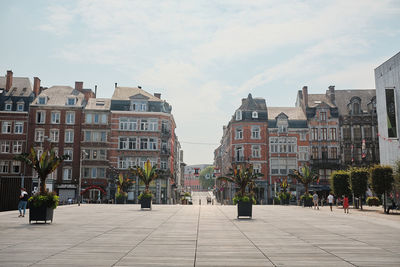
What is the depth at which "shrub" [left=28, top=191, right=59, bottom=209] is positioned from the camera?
17422 millimetres

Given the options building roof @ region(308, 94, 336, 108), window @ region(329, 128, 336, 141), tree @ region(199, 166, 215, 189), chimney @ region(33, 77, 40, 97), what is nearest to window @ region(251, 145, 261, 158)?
building roof @ region(308, 94, 336, 108)

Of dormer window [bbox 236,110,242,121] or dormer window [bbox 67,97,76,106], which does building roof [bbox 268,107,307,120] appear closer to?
dormer window [bbox 236,110,242,121]

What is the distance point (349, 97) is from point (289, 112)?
33.5ft

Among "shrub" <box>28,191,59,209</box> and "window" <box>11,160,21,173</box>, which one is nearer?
"shrub" <box>28,191,59,209</box>

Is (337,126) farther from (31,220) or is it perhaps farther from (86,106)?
(31,220)

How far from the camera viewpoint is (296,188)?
62.0m

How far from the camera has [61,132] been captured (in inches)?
2255

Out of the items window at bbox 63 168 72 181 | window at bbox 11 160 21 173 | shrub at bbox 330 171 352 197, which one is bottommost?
shrub at bbox 330 171 352 197

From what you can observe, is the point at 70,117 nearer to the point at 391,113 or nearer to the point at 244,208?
the point at 244,208

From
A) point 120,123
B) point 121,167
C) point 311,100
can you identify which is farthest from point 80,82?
point 311,100

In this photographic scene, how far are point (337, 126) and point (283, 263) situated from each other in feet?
189

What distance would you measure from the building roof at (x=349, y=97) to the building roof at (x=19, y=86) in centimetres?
4867

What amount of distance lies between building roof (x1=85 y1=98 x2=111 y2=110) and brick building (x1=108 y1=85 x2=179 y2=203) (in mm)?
1567

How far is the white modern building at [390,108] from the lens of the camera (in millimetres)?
43875
